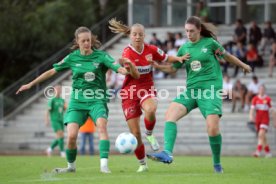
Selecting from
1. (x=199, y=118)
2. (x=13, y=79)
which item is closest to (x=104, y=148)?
(x=199, y=118)

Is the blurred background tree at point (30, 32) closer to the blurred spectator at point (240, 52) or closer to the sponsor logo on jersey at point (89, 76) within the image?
the blurred spectator at point (240, 52)

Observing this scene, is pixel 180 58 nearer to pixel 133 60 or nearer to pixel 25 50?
pixel 133 60

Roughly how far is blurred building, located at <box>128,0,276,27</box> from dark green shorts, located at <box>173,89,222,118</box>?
20976mm

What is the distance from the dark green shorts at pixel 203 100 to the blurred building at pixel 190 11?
21.0 meters

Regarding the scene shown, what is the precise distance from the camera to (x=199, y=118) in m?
29.6

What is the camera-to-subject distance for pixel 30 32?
1542 inches

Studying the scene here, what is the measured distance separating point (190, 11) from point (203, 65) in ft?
78.8

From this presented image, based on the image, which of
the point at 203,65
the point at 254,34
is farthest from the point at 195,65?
the point at 254,34

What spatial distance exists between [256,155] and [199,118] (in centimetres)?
534

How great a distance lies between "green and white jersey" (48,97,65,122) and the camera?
25172 mm

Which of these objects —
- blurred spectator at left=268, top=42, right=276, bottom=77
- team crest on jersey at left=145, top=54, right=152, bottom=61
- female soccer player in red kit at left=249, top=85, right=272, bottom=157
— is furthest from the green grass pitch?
blurred spectator at left=268, top=42, right=276, bottom=77

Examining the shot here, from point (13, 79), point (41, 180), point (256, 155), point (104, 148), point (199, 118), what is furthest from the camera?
point (13, 79)

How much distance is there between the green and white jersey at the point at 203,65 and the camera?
1325 centimetres

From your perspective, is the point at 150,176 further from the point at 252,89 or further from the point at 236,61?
the point at 252,89
